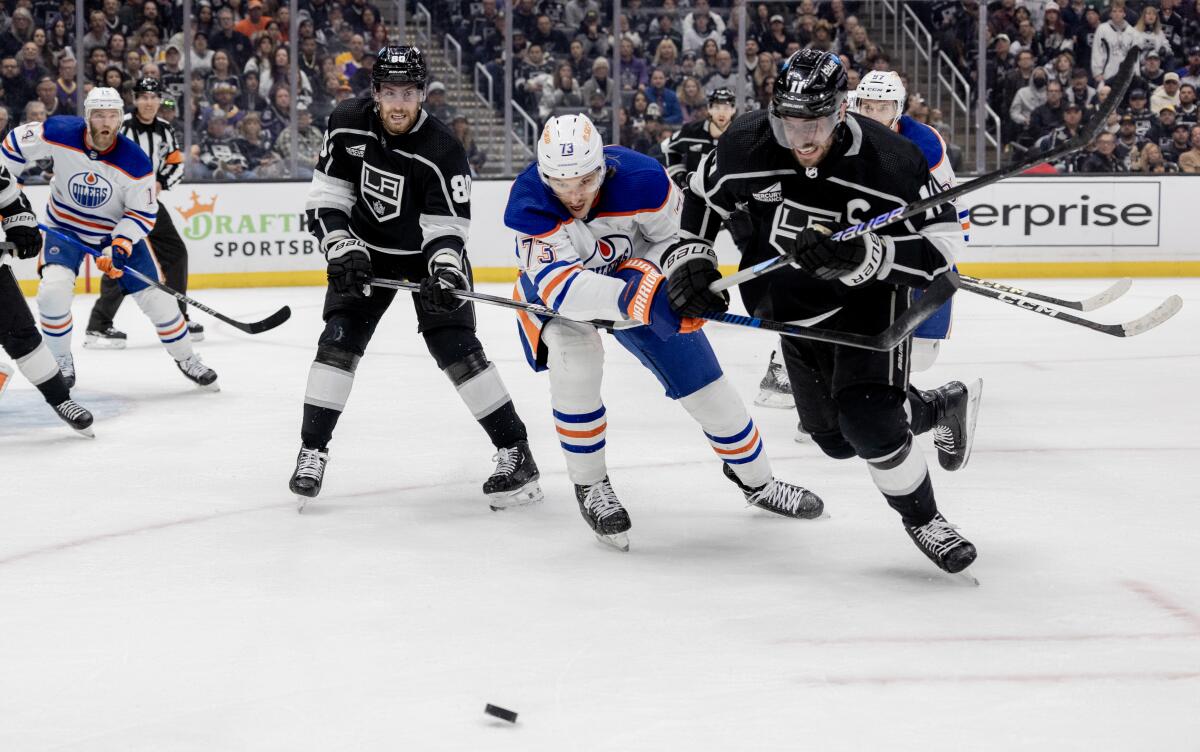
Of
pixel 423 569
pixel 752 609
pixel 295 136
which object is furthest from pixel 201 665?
pixel 295 136

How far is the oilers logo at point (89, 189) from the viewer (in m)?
5.23

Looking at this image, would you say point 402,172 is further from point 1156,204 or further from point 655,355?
point 1156,204

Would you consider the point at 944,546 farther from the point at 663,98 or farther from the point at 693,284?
the point at 663,98

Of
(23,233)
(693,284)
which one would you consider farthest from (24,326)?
(693,284)

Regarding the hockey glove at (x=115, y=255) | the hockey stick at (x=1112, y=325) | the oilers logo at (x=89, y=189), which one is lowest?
the hockey glove at (x=115, y=255)

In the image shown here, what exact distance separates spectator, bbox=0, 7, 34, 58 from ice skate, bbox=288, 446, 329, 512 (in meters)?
6.31

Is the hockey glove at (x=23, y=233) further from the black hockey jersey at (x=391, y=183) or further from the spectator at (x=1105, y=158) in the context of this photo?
the spectator at (x=1105, y=158)

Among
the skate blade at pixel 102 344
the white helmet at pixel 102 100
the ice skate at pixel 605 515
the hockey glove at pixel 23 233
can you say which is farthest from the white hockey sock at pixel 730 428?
the skate blade at pixel 102 344

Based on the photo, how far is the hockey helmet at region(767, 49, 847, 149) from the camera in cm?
253

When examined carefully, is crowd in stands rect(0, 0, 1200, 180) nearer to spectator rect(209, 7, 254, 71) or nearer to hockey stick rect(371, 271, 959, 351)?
spectator rect(209, 7, 254, 71)

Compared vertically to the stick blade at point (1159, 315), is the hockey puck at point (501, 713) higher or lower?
lower

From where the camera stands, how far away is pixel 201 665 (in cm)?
237

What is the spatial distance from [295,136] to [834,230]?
680 cm

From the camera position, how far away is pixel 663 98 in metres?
9.39
